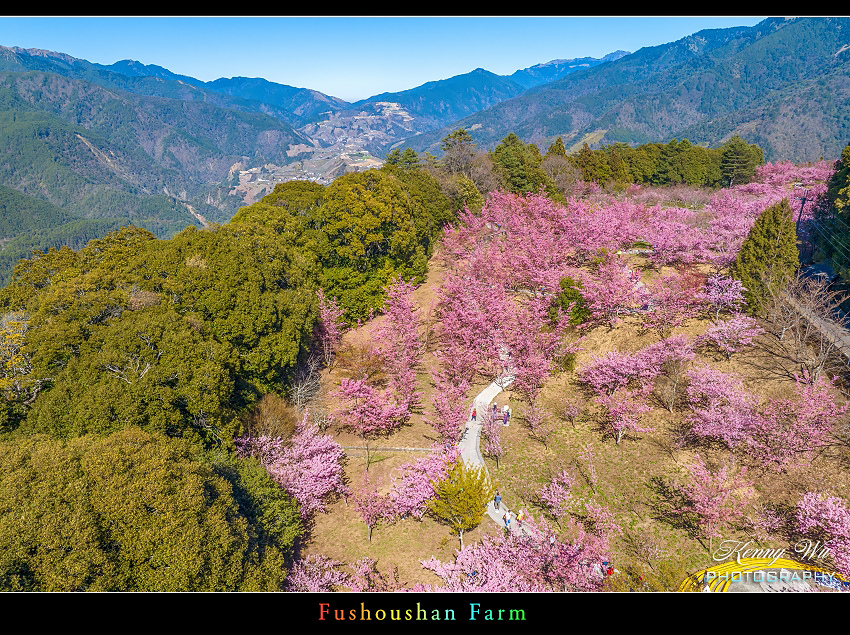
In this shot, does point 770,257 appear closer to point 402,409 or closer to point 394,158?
point 402,409

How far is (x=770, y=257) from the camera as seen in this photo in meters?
24.6

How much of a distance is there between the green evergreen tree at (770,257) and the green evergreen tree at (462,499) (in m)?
19.9

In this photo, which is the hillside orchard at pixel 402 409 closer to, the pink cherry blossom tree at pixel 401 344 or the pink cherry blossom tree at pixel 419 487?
the pink cherry blossom tree at pixel 419 487

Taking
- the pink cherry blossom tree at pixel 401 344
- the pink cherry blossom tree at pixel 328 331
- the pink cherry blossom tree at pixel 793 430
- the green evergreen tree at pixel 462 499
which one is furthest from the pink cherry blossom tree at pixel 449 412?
the pink cherry blossom tree at pixel 793 430

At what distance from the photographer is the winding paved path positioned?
1768 centimetres

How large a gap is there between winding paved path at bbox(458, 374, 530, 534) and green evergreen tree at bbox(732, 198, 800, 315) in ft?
47.5

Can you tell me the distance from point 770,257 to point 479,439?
19.3m

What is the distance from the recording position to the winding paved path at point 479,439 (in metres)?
17.7

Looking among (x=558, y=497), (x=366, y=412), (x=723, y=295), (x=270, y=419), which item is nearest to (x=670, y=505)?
(x=558, y=497)

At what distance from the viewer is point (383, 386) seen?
2642 centimetres

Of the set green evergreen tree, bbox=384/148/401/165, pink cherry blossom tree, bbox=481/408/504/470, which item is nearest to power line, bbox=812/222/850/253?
pink cherry blossom tree, bbox=481/408/504/470

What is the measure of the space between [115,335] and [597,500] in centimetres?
1996
